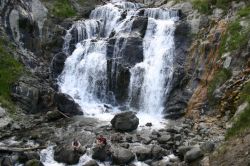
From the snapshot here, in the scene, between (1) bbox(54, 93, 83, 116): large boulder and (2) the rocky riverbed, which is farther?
(1) bbox(54, 93, 83, 116): large boulder

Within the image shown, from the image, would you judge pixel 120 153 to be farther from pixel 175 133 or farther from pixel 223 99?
pixel 223 99

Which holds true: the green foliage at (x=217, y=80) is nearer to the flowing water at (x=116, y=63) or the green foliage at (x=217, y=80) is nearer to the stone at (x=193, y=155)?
the flowing water at (x=116, y=63)

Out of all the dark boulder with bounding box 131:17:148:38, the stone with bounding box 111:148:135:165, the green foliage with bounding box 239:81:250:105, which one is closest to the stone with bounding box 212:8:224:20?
the dark boulder with bounding box 131:17:148:38

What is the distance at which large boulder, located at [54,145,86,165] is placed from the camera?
95.4 ft

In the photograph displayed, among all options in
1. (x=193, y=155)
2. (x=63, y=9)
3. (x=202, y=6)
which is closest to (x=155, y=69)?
(x=202, y=6)

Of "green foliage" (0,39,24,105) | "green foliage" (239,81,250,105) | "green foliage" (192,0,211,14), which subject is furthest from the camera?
"green foliage" (192,0,211,14)

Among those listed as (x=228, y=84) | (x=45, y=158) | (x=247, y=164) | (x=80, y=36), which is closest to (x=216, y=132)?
(x=228, y=84)

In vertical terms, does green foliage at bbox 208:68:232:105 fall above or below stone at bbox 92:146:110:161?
above

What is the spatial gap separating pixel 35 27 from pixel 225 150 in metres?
30.2

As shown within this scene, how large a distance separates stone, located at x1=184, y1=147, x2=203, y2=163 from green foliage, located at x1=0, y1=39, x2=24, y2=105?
18.5 m

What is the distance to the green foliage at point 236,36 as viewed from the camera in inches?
1554

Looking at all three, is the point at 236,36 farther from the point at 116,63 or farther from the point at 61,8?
the point at 61,8

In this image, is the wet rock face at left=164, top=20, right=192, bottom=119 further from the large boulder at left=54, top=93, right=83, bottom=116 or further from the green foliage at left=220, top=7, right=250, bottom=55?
the large boulder at left=54, top=93, right=83, bottom=116

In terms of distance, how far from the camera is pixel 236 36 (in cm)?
4041
